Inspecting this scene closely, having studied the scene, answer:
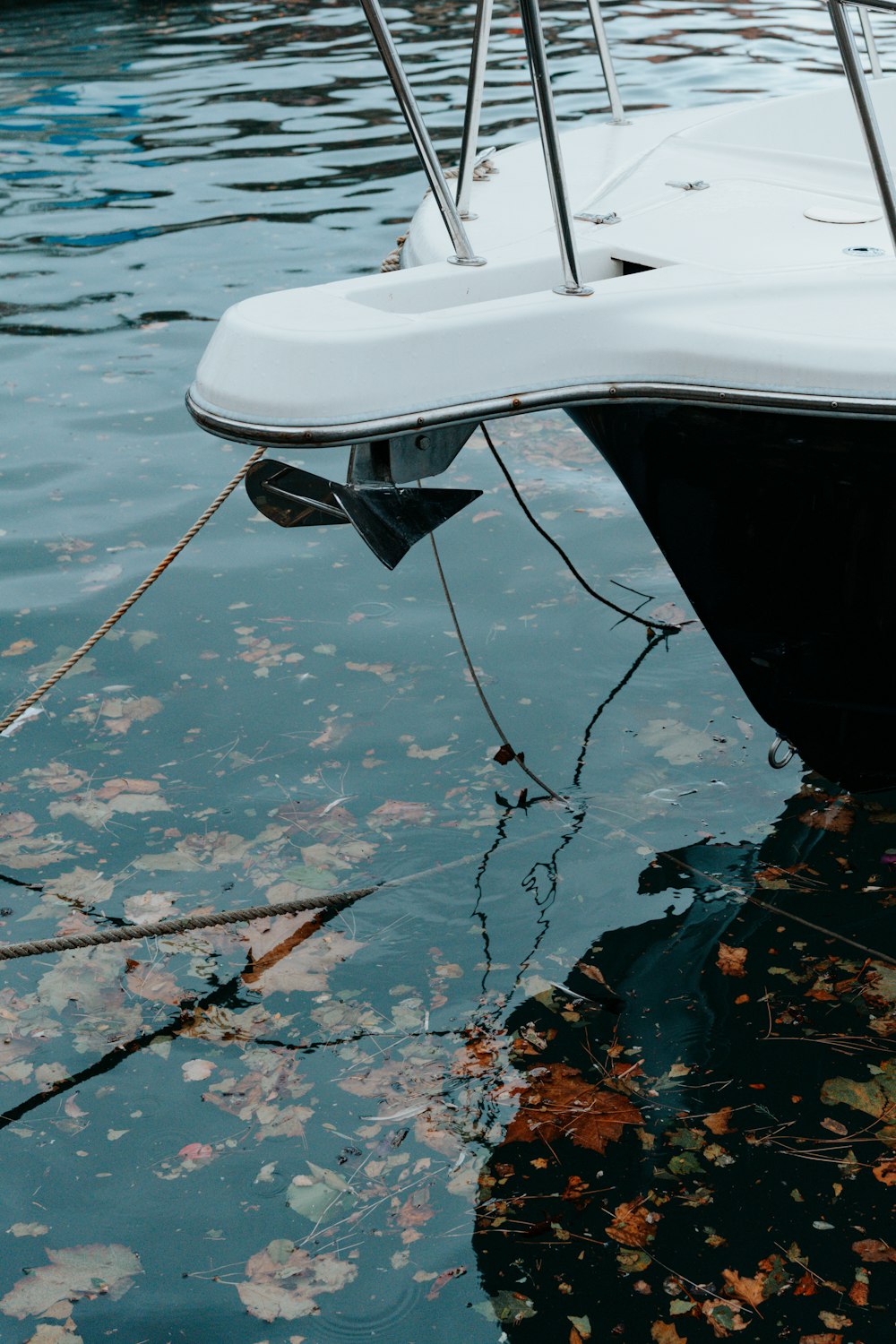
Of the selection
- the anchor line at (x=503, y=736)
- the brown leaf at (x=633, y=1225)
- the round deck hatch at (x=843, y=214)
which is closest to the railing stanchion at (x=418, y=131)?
the anchor line at (x=503, y=736)

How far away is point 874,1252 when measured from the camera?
2.58 metres

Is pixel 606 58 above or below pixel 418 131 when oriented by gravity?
below

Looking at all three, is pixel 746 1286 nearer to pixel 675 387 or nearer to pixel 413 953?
pixel 413 953

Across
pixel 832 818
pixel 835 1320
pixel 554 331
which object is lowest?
pixel 832 818

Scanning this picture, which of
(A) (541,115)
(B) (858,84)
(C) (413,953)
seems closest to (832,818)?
(C) (413,953)

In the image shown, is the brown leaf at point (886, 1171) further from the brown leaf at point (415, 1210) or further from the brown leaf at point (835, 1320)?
the brown leaf at point (415, 1210)

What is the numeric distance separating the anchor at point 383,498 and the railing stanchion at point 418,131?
1.66 feet

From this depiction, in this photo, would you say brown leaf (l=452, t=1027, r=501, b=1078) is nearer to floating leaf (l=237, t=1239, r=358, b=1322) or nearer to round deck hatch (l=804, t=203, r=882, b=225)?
floating leaf (l=237, t=1239, r=358, b=1322)

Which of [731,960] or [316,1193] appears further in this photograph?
[731,960]

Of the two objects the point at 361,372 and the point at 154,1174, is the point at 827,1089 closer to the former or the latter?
the point at 154,1174

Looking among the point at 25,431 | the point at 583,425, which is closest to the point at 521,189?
the point at 583,425

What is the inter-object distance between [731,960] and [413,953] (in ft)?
2.70

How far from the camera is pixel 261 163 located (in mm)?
10680

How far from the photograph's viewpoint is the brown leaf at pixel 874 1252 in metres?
2.56
